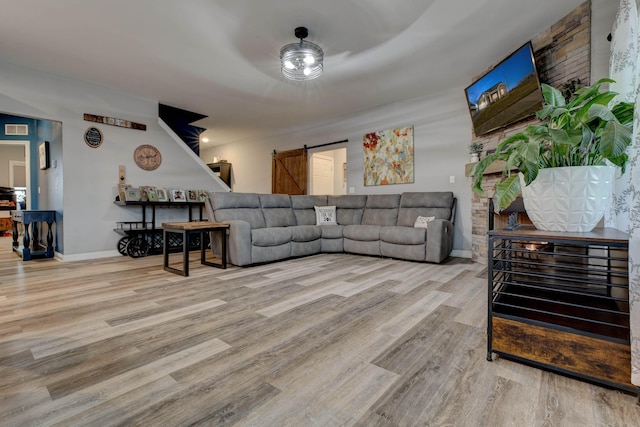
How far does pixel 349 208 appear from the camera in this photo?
5250 mm

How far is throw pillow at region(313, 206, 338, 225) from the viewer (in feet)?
16.8

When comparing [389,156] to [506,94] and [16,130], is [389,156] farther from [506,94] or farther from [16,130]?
[16,130]

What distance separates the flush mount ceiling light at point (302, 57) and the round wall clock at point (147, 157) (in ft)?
9.77

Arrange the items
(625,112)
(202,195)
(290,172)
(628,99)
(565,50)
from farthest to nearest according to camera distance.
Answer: (290,172) → (202,195) → (565,50) → (628,99) → (625,112)

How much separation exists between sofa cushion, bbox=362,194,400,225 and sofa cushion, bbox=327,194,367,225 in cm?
10

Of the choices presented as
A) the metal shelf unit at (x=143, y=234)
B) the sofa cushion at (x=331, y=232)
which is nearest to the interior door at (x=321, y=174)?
the sofa cushion at (x=331, y=232)

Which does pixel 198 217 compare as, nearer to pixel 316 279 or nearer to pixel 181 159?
pixel 181 159

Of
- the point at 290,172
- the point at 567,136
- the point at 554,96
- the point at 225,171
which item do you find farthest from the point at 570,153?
the point at 225,171

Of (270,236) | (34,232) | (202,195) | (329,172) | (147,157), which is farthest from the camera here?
(329,172)

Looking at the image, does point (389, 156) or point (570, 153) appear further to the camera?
point (389, 156)

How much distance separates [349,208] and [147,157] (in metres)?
3.55

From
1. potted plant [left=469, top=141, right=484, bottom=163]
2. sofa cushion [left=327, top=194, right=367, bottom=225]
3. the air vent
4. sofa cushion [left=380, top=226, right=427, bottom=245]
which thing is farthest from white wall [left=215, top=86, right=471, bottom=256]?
the air vent

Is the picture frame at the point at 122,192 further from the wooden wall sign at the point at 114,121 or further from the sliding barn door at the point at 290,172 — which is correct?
the sliding barn door at the point at 290,172

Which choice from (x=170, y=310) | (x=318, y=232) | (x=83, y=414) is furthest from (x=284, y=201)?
(x=83, y=414)
